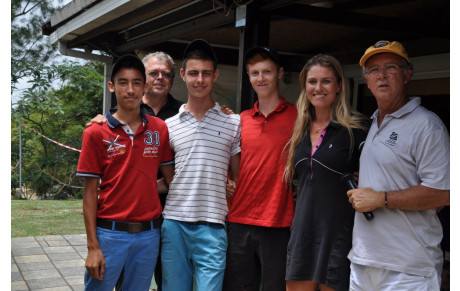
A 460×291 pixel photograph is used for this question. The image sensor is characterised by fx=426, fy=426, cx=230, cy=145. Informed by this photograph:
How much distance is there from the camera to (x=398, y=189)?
201 cm

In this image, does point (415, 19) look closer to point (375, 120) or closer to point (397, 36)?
point (397, 36)

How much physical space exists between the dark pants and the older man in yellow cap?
0.51 metres

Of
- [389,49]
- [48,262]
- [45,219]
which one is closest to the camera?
[389,49]

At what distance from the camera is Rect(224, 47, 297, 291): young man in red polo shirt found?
8.49ft

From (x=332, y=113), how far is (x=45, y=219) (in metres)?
7.37

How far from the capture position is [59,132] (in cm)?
1606

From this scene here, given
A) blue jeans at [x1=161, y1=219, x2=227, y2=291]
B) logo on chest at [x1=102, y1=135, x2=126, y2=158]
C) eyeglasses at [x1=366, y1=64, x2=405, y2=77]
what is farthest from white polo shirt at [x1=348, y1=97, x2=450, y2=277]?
logo on chest at [x1=102, y1=135, x2=126, y2=158]

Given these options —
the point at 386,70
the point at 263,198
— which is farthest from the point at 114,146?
the point at 386,70

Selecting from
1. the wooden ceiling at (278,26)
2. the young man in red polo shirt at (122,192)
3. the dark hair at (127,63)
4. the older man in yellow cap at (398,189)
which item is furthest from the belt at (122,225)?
the wooden ceiling at (278,26)

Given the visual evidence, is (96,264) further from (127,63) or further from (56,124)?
(56,124)

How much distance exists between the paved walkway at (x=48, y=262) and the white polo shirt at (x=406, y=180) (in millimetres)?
3789

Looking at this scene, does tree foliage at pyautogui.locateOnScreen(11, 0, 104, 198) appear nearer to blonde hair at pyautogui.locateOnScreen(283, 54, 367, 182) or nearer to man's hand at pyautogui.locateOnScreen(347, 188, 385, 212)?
blonde hair at pyautogui.locateOnScreen(283, 54, 367, 182)

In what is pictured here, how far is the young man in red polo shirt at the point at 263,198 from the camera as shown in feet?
8.49

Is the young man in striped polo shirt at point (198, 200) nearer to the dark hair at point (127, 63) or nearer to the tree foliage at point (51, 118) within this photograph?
the dark hair at point (127, 63)
